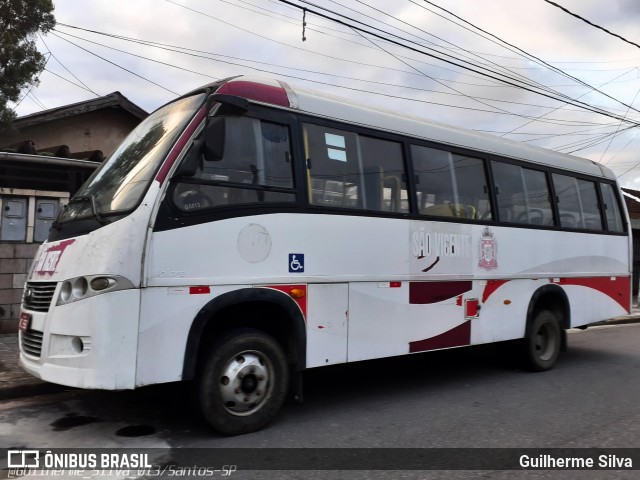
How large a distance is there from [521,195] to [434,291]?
2.24m

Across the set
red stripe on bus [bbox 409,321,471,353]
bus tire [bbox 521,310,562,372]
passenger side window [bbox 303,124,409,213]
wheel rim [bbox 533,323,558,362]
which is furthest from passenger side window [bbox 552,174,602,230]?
passenger side window [bbox 303,124,409,213]

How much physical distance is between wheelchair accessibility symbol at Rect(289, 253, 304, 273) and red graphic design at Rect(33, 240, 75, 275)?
180 centimetres

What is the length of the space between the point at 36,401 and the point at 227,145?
11.2ft

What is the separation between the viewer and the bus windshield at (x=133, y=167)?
4.19m

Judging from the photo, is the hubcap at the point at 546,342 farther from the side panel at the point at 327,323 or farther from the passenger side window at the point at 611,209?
the side panel at the point at 327,323

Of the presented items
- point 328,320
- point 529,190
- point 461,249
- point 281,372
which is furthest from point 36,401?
point 529,190

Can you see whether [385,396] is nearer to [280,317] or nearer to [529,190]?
[280,317]

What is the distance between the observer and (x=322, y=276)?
4973 millimetres

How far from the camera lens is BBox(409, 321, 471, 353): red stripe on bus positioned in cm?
580

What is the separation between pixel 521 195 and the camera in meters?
7.21

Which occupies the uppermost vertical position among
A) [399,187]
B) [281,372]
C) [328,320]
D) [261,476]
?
[399,187]

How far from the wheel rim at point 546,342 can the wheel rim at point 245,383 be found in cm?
468

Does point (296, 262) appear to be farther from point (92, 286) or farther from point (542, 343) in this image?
point (542, 343)
